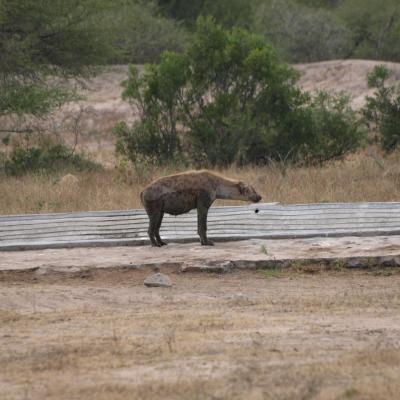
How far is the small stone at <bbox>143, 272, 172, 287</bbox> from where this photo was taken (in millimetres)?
10375

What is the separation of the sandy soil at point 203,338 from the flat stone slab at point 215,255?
15.0 inches

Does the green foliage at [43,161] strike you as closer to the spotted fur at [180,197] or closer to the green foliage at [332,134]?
the green foliage at [332,134]

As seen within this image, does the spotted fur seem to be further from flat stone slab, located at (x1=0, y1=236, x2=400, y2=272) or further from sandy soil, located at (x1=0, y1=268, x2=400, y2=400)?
sandy soil, located at (x1=0, y1=268, x2=400, y2=400)

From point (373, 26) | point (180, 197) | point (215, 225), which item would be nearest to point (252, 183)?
point (215, 225)

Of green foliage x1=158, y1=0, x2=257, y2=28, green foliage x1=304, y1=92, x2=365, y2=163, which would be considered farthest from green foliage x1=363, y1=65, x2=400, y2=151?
green foliage x1=158, y1=0, x2=257, y2=28

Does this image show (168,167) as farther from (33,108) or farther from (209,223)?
(209,223)

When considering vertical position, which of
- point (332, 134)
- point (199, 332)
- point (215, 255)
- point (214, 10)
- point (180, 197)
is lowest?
point (214, 10)

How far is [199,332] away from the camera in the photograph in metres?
7.88

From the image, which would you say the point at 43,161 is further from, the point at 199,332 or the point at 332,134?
the point at 199,332

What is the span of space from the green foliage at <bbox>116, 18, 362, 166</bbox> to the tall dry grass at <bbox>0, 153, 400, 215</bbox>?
220cm

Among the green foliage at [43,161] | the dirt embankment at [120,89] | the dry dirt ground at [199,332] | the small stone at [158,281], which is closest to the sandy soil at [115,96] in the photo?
the dirt embankment at [120,89]

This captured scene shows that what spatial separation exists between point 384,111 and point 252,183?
8.02 m

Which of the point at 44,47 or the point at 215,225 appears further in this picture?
the point at 44,47

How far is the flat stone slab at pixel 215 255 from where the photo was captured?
11.3 metres
